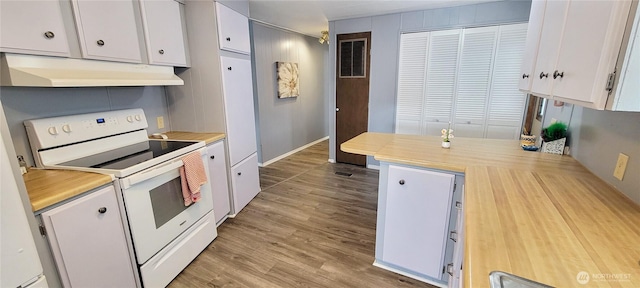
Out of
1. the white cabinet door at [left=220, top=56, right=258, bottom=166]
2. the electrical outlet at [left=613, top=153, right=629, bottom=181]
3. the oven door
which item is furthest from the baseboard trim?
the electrical outlet at [left=613, top=153, right=629, bottom=181]

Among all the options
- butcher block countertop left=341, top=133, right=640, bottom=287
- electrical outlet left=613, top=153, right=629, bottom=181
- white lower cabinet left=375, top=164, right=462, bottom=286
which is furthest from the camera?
white lower cabinet left=375, top=164, right=462, bottom=286

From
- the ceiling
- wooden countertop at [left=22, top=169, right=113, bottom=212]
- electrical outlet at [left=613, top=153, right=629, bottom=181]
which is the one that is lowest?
wooden countertop at [left=22, top=169, right=113, bottom=212]

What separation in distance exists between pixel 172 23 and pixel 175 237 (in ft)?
5.71

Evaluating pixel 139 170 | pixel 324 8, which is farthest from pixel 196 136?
pixel 324 8

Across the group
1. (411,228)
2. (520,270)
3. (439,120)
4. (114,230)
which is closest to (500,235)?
(520,270)

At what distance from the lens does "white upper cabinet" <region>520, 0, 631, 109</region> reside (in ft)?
2.71

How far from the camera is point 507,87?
3.07m

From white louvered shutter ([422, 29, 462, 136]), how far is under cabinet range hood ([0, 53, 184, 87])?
311 cm

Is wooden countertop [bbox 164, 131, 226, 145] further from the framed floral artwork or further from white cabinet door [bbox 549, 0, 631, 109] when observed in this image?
white cabinet door [bbox 549, 0, 631, 109]

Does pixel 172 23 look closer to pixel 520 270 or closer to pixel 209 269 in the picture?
pixel 209 269

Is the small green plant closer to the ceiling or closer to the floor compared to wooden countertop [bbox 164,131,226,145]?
closer to the ceiling

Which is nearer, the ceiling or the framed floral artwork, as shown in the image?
the ceiling

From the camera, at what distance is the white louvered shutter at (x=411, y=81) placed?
11.3ft

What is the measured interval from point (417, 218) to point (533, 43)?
133 centimetres
